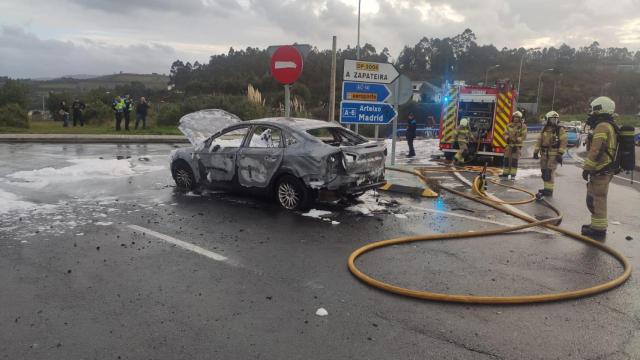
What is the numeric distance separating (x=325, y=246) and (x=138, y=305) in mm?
2481

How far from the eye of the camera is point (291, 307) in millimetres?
4188

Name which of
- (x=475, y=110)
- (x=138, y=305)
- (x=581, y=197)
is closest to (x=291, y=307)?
(x=138, y=305)

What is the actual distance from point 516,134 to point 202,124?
7571 mm

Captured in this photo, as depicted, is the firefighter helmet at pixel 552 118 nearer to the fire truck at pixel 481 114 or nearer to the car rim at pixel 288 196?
the fire truck at pixel 481 114

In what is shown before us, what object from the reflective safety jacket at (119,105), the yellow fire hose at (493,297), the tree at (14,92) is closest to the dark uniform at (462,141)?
the yellow fire hose at (493,297)

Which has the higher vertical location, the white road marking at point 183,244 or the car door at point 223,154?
the car door at point 223,154

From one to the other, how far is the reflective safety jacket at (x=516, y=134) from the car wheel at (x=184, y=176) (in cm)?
779

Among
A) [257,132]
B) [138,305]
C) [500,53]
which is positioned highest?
[500,53]

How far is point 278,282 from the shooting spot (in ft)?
15.6

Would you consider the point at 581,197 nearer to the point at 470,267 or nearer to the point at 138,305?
the point at 470,267

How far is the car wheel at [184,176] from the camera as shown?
364 inches

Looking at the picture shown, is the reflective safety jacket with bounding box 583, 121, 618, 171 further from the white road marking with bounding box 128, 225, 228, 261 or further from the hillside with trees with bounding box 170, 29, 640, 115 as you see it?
the hillside with trees with bounding box 170, 29, 640, 115

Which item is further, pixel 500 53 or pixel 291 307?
pixel 500 53

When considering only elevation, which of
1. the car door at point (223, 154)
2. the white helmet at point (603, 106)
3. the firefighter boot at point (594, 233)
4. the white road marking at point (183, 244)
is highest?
the white helmet at point (603, 106)
